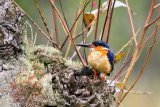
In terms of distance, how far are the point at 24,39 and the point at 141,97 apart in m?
4.22

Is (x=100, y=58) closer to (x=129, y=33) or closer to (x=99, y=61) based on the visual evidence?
(x=99, y=61)

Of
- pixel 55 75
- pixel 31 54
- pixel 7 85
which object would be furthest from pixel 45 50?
pixel 7 85

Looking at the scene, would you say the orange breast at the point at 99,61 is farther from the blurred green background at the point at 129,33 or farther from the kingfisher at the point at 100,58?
the blurred green background at the point at 129,33

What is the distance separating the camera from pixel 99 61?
1.41 metres

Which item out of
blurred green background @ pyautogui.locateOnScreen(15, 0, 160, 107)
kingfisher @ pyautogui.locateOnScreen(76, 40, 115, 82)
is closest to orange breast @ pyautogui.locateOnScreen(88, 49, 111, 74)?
kingfisher @ pyautogui.locateOnScreen(76, 40, 115, 82)

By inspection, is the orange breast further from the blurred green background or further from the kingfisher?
the blurred green background

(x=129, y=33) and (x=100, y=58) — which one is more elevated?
(x=129, y=33)

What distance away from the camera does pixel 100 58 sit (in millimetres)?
1440

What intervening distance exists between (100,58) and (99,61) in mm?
37

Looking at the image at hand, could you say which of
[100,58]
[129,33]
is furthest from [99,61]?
[129,33]

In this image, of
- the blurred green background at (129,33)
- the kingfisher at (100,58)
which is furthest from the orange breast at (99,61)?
the blurred green background at (129,33)

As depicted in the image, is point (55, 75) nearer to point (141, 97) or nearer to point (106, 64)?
point (106, 64)

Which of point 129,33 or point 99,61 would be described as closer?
point 99,61

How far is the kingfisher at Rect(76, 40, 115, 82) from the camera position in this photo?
55.0 inches
